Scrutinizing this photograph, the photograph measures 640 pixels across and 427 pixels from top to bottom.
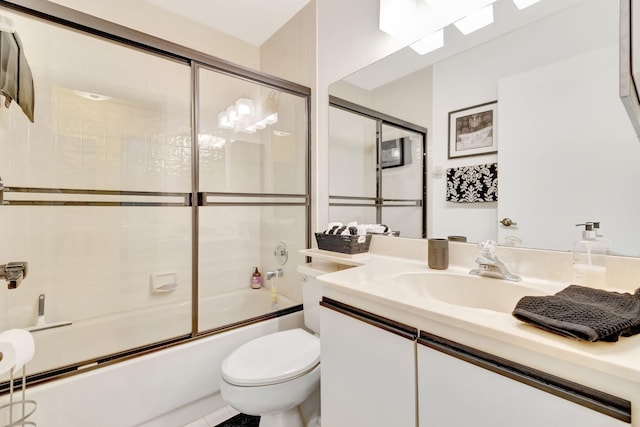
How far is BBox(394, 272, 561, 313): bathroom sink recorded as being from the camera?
0.89 m

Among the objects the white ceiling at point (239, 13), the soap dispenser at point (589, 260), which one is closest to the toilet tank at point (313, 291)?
the soap dispenser at point (589, 260)

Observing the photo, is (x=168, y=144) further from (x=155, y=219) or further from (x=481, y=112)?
(x=481, y=112)

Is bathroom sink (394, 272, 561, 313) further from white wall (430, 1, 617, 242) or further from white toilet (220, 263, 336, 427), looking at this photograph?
white toilet (220, 263, 336, 427)

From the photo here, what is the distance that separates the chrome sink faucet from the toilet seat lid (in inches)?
31.4

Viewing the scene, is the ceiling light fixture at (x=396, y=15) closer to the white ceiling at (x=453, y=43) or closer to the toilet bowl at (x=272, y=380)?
the white ceiling at (x=453, y=43)

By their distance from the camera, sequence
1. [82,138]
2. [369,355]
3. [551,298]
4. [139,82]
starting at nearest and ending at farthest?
[551,298] < [369,355] < [82,138] < [139,82]

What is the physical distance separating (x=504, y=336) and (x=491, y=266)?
0.47 meters

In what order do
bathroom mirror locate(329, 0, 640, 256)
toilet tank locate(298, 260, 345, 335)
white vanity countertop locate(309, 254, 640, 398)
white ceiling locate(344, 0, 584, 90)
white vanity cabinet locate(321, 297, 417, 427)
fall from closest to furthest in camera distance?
1. white vanity countertop locate(309, 254, 640, 398)
2. white vanity cabinet locate(321, 297, 417, 427)
3. bathroom mirror locate(329, 0, 640, 256)
4. white ceiling locate(344, 0, 584, 90)
5. toilet tank locate(298, 260, 345, 335)

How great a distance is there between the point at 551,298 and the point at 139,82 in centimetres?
243

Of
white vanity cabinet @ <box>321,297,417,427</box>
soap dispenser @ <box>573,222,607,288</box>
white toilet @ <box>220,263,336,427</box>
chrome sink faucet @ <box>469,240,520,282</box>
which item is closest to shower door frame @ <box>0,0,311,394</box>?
white toilet @ <box>220,263,336,427</box>

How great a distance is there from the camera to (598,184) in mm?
875

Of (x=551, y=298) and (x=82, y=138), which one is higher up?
(x=82, y=138)

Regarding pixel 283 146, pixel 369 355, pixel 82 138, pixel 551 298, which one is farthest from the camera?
pixel 283 146

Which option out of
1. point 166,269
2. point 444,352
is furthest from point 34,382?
point 444,352
